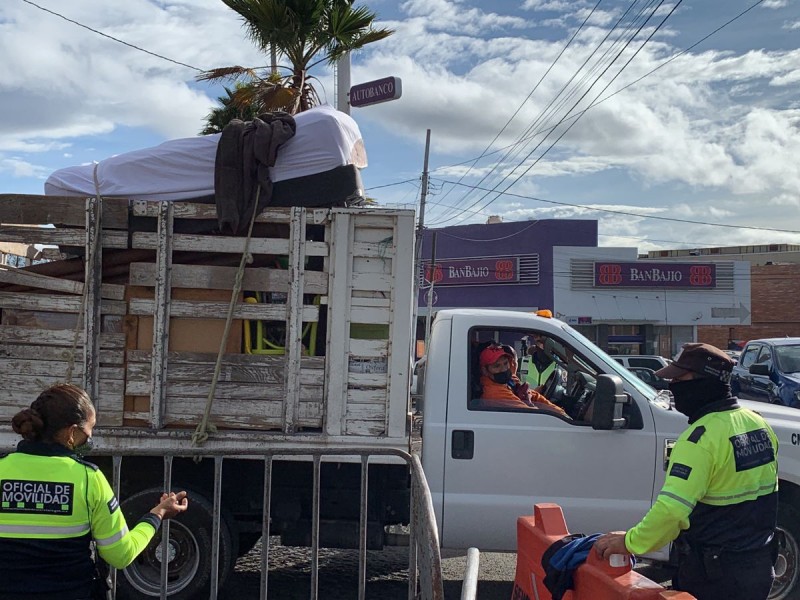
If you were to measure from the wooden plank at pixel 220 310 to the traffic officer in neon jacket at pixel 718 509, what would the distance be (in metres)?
2.28

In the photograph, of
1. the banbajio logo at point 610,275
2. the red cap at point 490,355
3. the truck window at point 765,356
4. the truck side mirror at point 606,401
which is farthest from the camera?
the banbajio logo at point 610,275

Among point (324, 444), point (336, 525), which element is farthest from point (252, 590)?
point (324, 444)

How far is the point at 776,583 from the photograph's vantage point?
4859 mm

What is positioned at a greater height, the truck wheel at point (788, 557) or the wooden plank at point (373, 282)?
the wooden plank at point (373, 282)

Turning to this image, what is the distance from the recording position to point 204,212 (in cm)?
476

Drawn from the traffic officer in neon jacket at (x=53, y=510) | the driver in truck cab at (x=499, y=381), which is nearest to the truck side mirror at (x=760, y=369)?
the driver in truck cab at (x=499, y=381)

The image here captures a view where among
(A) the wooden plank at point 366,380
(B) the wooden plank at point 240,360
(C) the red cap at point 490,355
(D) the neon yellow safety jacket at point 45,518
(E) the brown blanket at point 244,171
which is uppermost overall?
(E) the brown blanket at point 244,171

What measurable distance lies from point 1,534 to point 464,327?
10.3ft

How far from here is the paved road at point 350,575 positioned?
550 centimetres

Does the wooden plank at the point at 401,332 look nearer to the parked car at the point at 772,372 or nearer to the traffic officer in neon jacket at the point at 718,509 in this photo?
A: the traffic officer in neon jacket at the point at 718,509

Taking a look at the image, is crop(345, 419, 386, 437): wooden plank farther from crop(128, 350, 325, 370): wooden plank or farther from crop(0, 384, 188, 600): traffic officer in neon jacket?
crop(0, 384, 188, 600): traffic officer in neon jacket

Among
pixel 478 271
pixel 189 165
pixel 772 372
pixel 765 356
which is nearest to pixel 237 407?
pixel 189 165

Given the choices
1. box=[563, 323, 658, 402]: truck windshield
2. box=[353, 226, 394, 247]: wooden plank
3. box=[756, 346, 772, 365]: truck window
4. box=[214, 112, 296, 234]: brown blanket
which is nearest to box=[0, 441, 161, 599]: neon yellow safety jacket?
box=[214, 112, 296, 234]: brown blanket

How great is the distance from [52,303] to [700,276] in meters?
34.1
